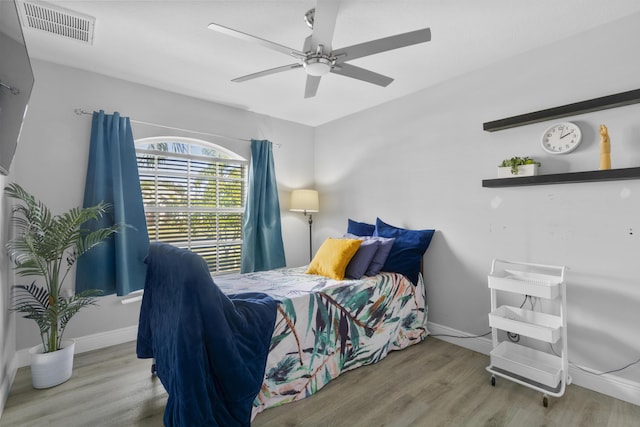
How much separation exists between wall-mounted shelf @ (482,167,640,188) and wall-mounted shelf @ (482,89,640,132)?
43 cm

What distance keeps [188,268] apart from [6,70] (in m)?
1.05

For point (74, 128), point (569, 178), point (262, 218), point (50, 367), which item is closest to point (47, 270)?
point (50, 367)

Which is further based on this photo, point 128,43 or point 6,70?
point 128,43

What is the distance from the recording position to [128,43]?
92.6 inches

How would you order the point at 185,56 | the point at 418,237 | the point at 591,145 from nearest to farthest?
the point at 591,145 < the point at 185,56 < the point at 418,237

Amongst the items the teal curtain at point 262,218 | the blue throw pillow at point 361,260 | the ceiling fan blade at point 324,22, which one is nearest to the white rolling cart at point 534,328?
the blue throw pillow at point 361,260

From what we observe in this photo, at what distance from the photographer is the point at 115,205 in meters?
2.77

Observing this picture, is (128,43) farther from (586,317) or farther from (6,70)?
(586,317)

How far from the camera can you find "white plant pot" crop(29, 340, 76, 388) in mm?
2154

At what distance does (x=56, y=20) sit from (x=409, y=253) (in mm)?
3188

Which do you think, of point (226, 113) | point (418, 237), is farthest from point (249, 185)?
point (418, 237)

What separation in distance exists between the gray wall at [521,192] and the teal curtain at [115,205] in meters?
2.40

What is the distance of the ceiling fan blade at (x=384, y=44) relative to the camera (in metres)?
1.66

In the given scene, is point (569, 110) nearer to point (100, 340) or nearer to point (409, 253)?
point (409, 253)
